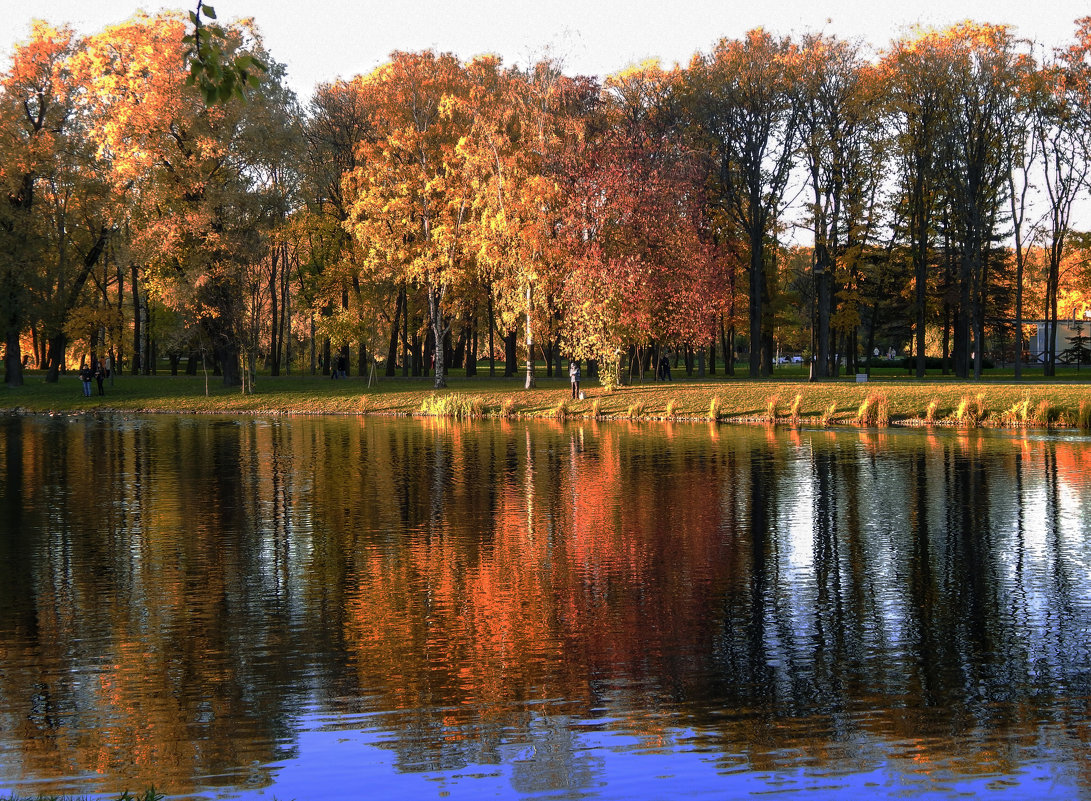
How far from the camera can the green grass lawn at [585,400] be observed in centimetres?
4388

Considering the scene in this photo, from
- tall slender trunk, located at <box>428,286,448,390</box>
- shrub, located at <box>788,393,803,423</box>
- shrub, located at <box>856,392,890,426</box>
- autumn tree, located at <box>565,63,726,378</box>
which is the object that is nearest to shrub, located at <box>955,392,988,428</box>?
shrub, located at <box>856,392,890,426</box>

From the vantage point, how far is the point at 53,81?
63.8 meters

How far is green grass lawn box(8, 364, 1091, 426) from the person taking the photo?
1727 inches

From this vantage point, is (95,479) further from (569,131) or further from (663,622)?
(569,131)

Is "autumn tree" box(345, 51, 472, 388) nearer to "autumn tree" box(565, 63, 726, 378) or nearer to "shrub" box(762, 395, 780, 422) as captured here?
"autumn tree" box(565, 63, 726, 378)

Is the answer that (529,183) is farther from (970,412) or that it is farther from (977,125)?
(977,125)

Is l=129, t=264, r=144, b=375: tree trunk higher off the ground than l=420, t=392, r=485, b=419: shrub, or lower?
higher

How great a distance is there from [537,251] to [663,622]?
42156 millimetres

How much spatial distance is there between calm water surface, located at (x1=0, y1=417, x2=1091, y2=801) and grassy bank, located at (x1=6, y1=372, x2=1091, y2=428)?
1760cm

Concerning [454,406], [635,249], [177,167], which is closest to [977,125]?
[635,249]

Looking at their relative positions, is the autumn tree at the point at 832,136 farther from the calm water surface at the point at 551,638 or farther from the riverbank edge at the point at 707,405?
the calm water surface at the point at 551,638

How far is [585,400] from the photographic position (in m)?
51.3

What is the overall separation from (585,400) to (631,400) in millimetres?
2350

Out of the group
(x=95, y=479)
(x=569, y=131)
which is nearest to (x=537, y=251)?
(x=569, y=131)
